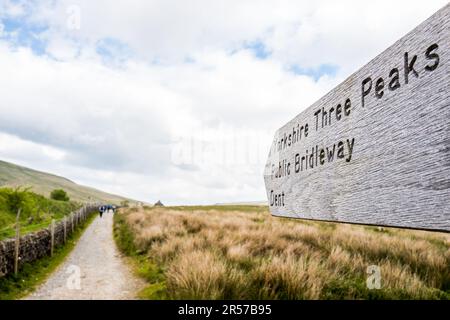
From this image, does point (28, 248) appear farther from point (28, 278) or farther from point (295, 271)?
point (295, 271)

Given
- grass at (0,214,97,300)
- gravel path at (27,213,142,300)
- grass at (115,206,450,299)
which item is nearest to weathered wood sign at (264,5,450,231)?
grass at (115,206,450,299)

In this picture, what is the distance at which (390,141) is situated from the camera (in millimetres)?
1948

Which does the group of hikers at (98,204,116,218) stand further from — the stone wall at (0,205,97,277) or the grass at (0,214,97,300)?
the grass at (0,214,97,300)

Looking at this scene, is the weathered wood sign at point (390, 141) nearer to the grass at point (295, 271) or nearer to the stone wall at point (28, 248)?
the grass at point (295, 271)

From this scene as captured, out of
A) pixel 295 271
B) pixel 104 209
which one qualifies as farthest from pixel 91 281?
pixel 104 209

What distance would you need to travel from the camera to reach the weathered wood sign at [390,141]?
1653 millimetres

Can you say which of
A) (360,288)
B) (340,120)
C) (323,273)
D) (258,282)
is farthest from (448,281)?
(340,120)

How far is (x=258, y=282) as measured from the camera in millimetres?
4379

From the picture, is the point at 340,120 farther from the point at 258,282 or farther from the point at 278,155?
the point at 258,282

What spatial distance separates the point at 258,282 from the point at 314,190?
2049mm

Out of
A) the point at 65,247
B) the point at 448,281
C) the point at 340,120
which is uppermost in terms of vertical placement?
the point at 340,120

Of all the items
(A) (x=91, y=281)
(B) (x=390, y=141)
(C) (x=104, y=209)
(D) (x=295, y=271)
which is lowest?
(C) (x=104, y=209)

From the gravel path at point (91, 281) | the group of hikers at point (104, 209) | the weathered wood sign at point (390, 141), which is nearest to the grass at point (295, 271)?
the gravel path at point (91, 281)
